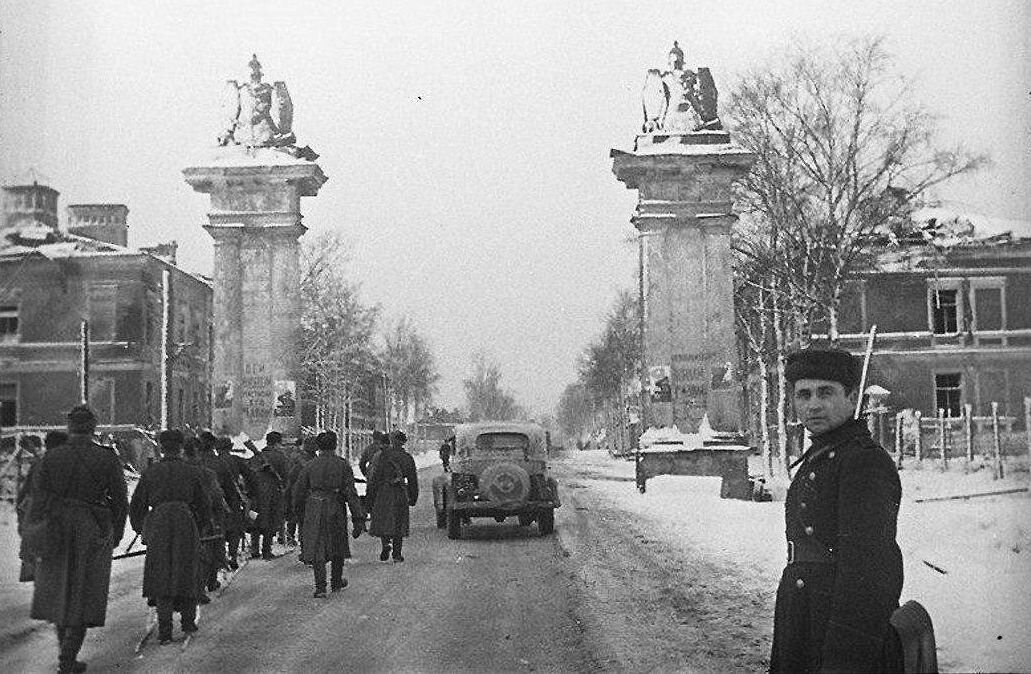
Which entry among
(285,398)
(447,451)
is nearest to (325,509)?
(447,451)

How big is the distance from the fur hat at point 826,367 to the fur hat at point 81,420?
5305 millimetres

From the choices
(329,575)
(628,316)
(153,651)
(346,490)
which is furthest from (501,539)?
(628,316)

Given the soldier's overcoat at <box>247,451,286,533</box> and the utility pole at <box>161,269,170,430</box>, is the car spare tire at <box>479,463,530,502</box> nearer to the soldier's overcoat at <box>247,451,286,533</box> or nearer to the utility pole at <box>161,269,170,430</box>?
the soldier's overcoat at <box>247,451,286,533</box>

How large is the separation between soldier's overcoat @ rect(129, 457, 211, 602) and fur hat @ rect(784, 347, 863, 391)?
5.93 metres

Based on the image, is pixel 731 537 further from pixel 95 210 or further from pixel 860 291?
pixel 95 210

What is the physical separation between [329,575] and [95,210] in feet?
15.9

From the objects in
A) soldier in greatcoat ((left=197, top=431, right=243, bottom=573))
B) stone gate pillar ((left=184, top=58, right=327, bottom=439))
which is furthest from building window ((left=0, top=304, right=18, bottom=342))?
stone gate pillar ((left=184, top=58, right=327, bottom=439))

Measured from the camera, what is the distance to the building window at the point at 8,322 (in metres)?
9.40

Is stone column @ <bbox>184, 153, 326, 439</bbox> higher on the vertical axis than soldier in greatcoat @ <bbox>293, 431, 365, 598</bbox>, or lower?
higher

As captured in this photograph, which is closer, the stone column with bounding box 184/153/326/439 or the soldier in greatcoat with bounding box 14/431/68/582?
the soldier in greatcoat with bounding box 14/431/68/582

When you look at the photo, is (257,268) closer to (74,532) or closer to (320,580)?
(320,580)

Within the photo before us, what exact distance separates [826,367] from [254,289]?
22.5 metres

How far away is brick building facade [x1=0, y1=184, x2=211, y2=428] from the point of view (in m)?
9.84

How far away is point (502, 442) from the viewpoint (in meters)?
19.2
